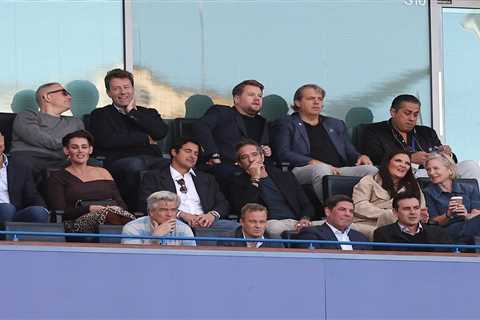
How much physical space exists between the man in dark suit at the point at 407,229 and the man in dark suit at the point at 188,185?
107 centimetres

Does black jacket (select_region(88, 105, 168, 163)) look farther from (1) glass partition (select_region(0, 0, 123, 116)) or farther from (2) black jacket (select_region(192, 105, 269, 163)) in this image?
(1) glass partition (select_region(0, 0, 123, 116))

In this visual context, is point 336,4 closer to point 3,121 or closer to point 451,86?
point 451,86

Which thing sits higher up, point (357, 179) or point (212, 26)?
point (212, 26)

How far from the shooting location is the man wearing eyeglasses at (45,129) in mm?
13555

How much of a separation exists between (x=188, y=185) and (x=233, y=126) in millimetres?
1051

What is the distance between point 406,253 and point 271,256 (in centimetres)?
95

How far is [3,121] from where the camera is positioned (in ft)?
46.0

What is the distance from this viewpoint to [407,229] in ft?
42.4

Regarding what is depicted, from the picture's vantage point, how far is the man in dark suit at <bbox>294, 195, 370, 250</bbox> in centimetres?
1284

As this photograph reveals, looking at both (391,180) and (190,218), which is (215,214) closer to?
(190,218)

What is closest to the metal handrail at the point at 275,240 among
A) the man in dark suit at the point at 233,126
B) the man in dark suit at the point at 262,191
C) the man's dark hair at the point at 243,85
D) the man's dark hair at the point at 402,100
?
the man in dark suit at the point at 262,191

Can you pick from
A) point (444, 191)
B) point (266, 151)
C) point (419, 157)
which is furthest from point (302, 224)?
point (419, 157)

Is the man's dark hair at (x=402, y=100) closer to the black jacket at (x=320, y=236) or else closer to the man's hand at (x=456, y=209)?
the man's hand at (x=456, y=209)

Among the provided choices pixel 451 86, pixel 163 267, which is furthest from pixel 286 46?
pixel 163 267
